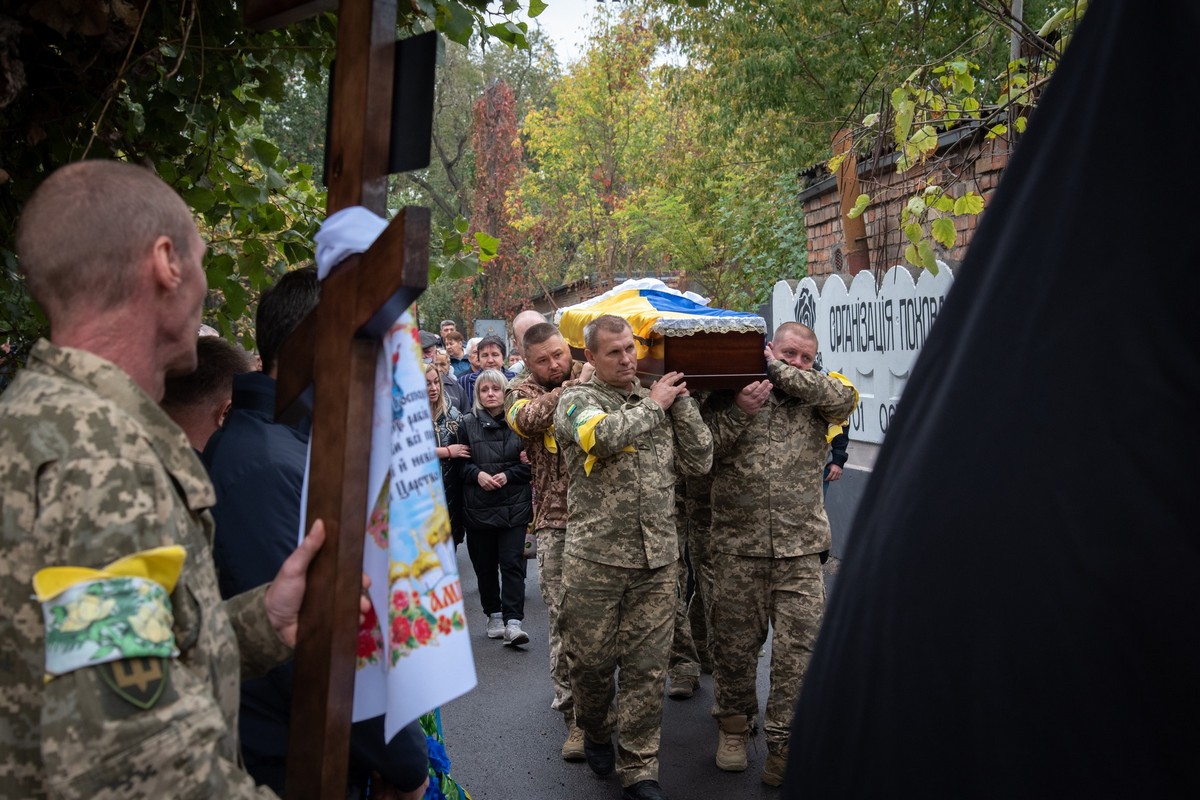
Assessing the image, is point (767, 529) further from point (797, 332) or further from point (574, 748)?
point (574, 748)

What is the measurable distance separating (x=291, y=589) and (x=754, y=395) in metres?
3.92

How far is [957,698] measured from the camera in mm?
925

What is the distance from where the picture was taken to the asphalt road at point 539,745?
5496 millimetres

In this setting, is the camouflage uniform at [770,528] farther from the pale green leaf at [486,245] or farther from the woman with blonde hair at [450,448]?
the woman with blonde hair at [450,448]

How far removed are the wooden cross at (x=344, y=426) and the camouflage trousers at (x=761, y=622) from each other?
13.0 ft

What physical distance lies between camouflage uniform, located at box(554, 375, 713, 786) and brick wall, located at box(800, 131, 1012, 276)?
1.88 meters

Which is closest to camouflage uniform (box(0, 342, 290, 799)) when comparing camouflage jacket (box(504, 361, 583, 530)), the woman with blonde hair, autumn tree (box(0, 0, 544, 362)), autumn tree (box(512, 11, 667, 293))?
autumn tree (box(0, 0, 544, 362))

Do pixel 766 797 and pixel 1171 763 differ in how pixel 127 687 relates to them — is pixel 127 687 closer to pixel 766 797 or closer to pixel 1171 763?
pixel 1171 763

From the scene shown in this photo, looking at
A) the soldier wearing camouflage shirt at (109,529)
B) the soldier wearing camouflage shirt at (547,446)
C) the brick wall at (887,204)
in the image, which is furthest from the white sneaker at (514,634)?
the soldier wearing camouflage shirt at (109,529)

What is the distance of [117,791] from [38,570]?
1.05 ft

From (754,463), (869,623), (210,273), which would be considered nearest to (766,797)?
(754,463)

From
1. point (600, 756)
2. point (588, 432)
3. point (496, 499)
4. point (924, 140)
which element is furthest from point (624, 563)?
→ point (496, 499)

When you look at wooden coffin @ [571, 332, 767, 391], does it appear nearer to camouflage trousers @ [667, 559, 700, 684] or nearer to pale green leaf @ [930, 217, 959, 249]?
pale green leaf @ [930, 217, 959, 249]

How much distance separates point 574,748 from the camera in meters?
5.96
